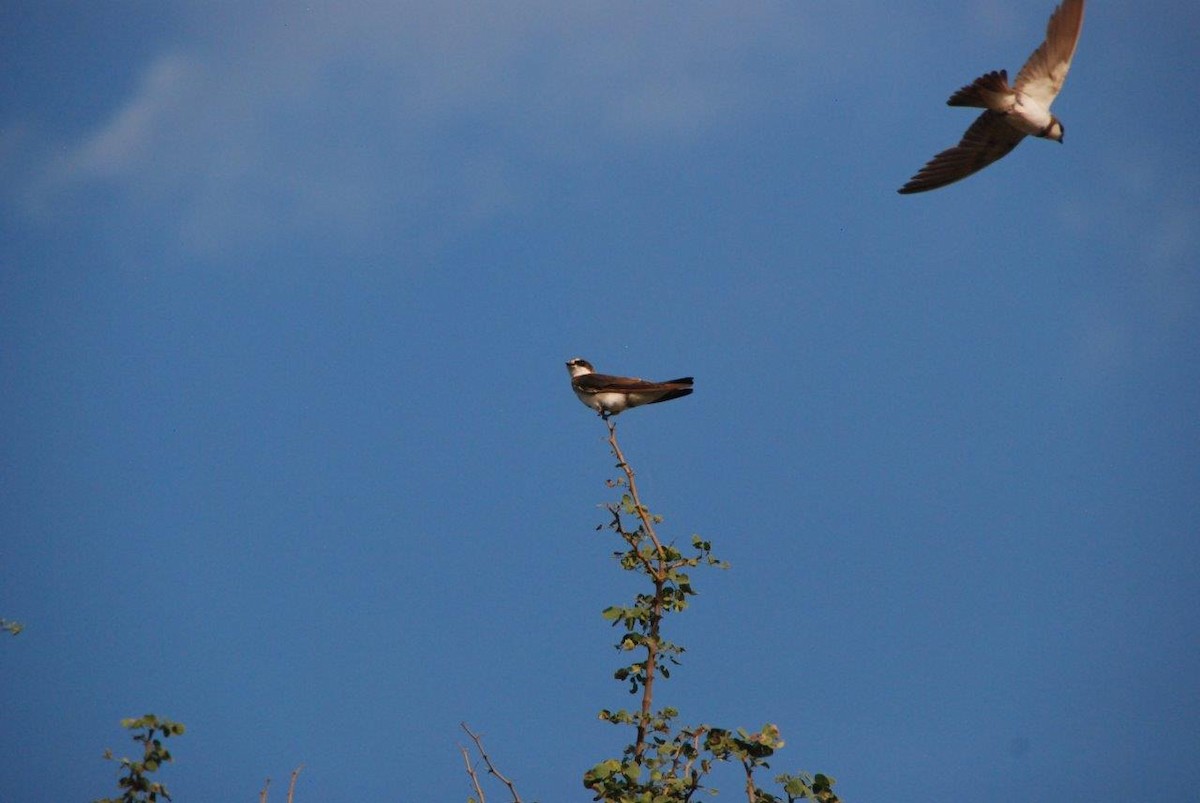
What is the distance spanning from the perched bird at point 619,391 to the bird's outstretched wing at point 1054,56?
370 centimetres

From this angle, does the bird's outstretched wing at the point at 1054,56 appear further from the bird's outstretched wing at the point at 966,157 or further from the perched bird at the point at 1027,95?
the bird's outstretched wing at the point at 966,157

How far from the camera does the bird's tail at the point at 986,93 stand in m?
8.93

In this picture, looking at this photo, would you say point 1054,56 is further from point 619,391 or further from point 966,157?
point 619,391

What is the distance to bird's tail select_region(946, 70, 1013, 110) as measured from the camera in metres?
8.93

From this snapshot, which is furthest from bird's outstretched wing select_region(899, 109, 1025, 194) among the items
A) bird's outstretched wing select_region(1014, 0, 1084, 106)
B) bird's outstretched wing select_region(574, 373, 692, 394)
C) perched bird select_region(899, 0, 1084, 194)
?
bird's outstretched wing select_region(574, 373, 692, 394)

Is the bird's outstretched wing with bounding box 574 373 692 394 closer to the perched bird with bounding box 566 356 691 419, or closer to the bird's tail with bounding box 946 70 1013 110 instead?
the perched bird with bounding box 566 356 691 419

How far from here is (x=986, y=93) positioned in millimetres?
9125

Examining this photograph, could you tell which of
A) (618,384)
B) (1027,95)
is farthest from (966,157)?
(618,384)

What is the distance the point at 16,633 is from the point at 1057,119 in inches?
329

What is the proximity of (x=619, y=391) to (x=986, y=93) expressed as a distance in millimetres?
4111

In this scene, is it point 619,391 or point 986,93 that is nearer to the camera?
point 986,93

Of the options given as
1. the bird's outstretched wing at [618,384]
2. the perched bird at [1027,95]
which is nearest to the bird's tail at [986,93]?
the perched bird at [1027,95]

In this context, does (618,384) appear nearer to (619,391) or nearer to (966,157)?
(619,391)

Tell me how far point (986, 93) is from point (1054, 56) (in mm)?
620
